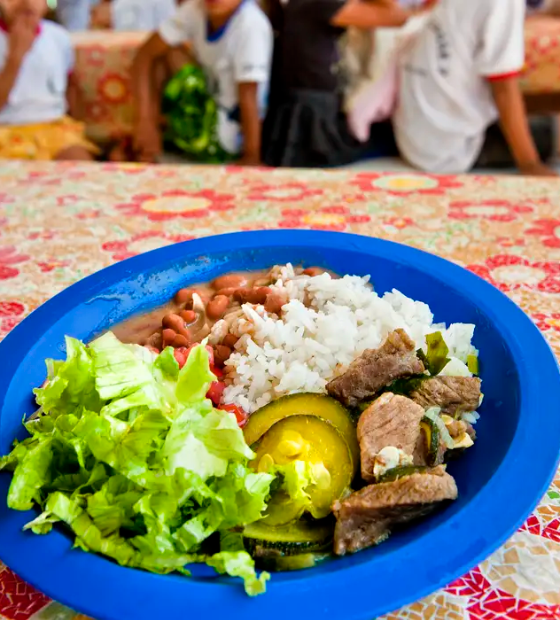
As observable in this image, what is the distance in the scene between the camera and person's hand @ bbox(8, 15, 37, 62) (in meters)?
3.46

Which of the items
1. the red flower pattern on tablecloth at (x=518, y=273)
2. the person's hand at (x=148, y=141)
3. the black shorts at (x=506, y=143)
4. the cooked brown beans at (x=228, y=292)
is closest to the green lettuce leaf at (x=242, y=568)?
the cooked brown beans at (x=228, y=292)

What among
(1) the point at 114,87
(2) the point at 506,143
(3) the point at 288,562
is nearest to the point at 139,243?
(3) the point at 288,562

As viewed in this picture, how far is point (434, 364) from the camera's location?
0.92 metres

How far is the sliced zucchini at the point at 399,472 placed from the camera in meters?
0.71

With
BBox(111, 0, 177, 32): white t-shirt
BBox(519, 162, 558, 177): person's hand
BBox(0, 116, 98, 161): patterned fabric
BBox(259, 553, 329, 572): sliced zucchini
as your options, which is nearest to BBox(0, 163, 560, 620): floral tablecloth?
BBox(259, 553, 329, 572): sliced zucchini

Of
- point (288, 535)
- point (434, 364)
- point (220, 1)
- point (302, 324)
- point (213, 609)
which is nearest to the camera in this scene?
point (213, 609)

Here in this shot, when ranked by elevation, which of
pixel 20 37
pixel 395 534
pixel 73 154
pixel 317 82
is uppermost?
pixel 20 37

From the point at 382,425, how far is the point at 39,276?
94 cm

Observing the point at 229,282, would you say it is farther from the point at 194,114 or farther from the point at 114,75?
the point at 114,75

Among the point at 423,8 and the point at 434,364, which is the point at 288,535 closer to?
the point at 434,364

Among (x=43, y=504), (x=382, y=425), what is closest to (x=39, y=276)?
(x=43, y=504)

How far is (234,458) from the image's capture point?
0.69 meters

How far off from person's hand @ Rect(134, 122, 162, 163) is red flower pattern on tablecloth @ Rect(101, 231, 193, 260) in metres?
2.49

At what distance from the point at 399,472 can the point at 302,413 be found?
5.4 inches
